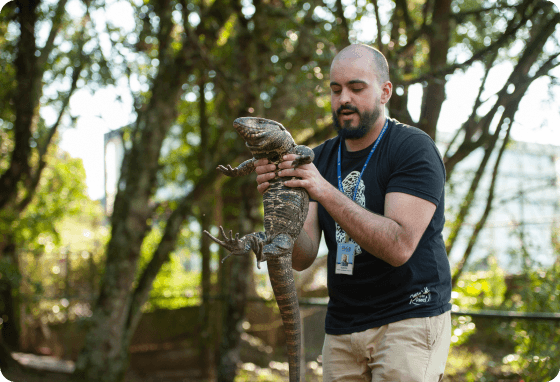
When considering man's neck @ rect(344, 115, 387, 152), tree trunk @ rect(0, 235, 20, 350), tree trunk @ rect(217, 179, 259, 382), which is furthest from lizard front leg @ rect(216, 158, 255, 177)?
tree trunk @ rect(0, 235, 20, 350)

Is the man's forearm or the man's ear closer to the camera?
the man's forearm

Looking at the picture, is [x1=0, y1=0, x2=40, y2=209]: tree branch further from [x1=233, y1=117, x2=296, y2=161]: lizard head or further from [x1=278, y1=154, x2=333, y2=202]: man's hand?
[x1=278, y1=154, x2=333, y2=202]: man's hand

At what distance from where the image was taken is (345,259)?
7.61ft

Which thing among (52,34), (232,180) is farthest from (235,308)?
(52,34)

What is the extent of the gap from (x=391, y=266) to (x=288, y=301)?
53 centimetres

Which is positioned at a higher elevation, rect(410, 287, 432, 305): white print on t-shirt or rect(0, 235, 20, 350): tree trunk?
rect(410, 287, 432, 305): white print on t-shirt

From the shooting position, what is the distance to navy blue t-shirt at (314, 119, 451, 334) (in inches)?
85.0

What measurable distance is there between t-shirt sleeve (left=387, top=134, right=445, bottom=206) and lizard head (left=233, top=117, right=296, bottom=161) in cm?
53

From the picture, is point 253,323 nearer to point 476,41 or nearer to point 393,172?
point 476,41

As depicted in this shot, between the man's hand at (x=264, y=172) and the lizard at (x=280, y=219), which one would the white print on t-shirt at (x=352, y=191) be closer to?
the lizard at (x=280, y=219)

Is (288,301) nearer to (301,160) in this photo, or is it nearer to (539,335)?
(301,160)

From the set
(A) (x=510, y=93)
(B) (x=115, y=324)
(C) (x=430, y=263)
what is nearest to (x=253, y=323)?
(B) (x=115, y=324)

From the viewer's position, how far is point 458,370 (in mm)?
6250

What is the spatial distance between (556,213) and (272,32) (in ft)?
16.8
